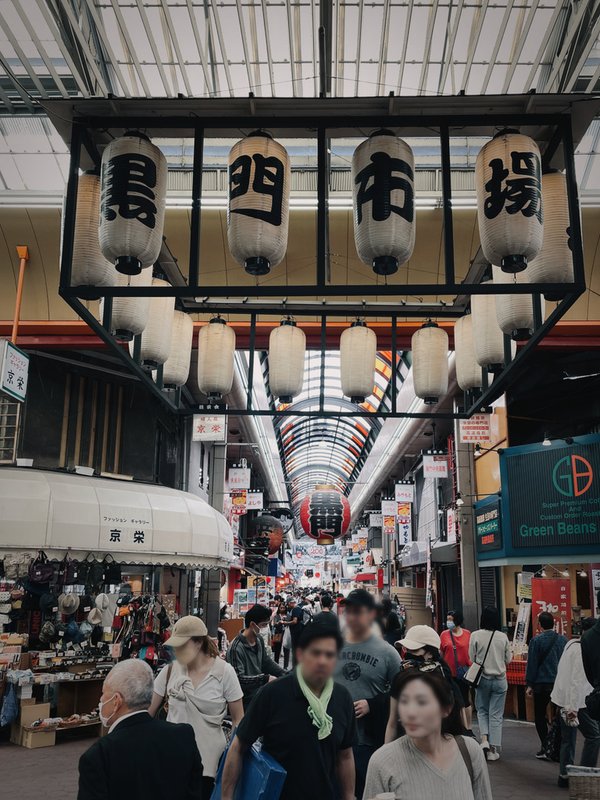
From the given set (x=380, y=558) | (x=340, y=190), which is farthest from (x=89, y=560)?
(x=380, y=558)

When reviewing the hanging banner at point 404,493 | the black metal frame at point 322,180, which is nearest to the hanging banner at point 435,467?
the hanging banner at point 404,493

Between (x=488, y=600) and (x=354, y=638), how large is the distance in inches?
510

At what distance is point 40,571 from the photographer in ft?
35.9

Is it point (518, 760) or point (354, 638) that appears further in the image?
point (518, 760)

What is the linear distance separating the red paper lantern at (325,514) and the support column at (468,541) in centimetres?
607

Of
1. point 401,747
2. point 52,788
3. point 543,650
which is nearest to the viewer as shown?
point 401,747

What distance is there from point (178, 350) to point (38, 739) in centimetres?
594

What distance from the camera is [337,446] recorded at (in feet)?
146

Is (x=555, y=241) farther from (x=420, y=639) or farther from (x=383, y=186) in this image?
(x=420, y=639)

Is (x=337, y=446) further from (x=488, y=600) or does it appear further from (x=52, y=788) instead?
(x=52, y=788)

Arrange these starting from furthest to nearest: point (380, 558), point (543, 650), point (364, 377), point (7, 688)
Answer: point (380, 558) → point (7, 688) → point (543, 650) → point (364, 377)

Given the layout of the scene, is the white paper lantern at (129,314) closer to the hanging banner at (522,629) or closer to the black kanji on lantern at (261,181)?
the black kanji on lantern at (261,181)

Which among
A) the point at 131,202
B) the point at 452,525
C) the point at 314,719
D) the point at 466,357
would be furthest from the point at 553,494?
the point at 314,719

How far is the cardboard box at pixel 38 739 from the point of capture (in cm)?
974
